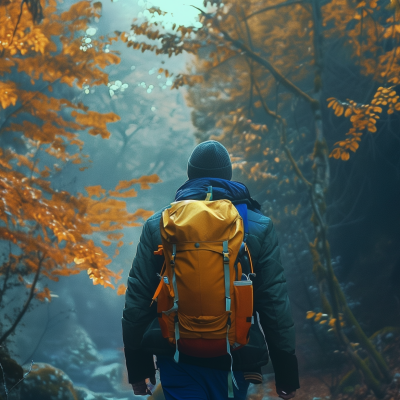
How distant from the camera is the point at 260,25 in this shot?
553cm

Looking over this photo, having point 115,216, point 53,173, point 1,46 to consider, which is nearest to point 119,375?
point 53,173

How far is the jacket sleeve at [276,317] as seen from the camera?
128cm

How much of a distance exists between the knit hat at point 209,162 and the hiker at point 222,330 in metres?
0.11

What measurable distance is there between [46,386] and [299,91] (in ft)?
18.0

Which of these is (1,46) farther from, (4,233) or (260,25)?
(260,25)

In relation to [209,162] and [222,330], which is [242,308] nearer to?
[222,330]

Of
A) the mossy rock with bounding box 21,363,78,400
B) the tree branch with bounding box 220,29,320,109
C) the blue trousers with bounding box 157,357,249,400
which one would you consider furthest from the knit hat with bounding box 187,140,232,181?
the mossy rock with bounding box 21,363,78,400

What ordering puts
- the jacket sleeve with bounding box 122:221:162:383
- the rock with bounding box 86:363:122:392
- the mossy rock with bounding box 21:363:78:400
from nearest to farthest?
1. the jacket sleeve with bounding box 122:221:162:383
2. the mossy rock with bounding box 21:363:78:400
3. the rock with bounding box 86:363:122:392

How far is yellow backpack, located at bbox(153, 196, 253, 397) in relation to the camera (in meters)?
1.15

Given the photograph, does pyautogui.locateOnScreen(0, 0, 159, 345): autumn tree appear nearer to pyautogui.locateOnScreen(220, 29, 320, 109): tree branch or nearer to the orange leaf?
pyautogui.locateOnScreen(220, 29, 320, 109): tree branch

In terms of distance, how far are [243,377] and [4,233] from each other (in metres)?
3.84

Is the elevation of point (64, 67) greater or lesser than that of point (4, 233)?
greater

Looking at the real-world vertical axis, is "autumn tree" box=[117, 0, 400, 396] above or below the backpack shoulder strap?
above

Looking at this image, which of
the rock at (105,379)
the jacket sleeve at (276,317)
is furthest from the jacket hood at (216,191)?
the rock at (105,379)
